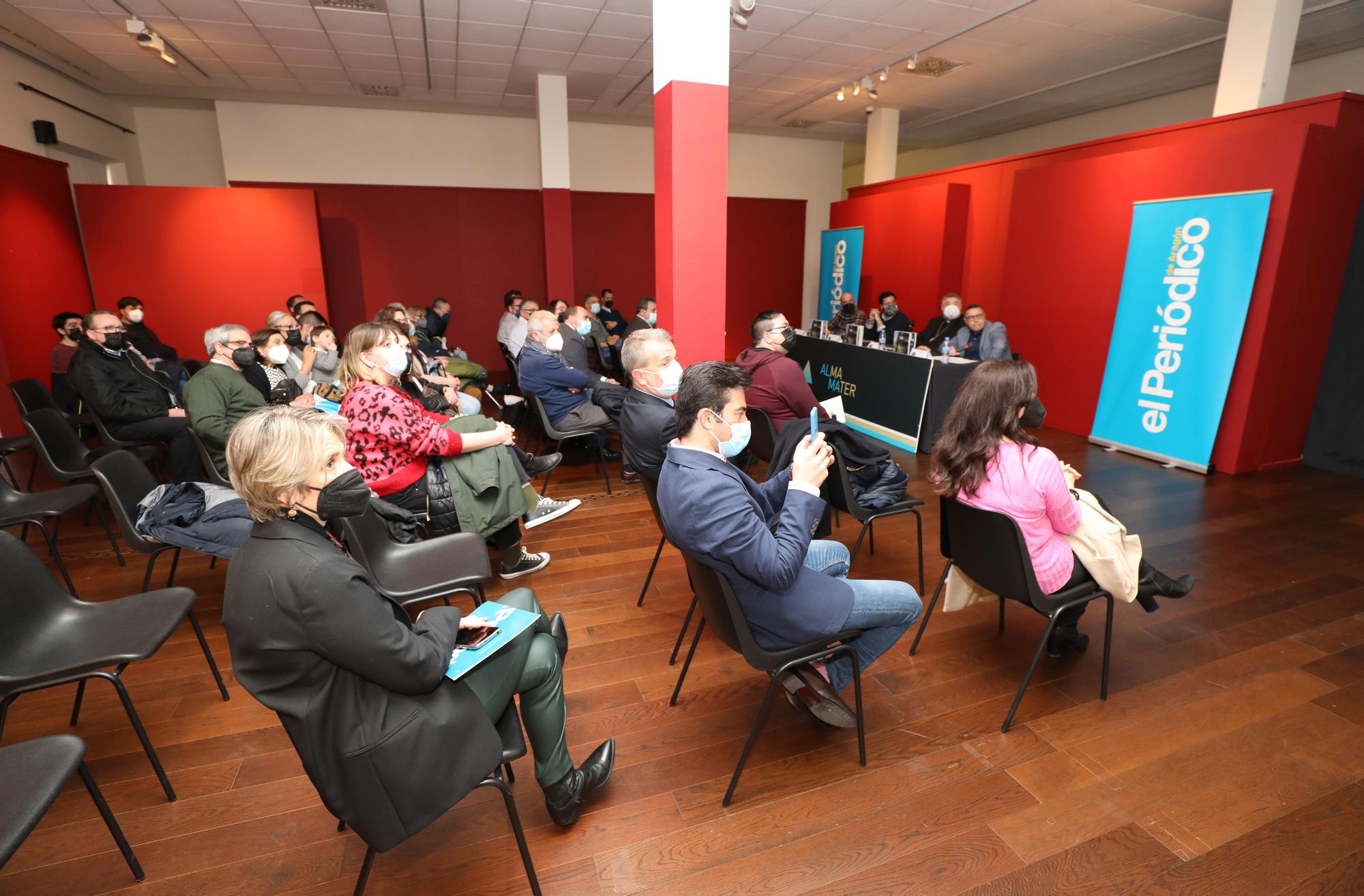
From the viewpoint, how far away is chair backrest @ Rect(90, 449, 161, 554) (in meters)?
2.64

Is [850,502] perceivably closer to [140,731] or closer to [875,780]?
[875,780]

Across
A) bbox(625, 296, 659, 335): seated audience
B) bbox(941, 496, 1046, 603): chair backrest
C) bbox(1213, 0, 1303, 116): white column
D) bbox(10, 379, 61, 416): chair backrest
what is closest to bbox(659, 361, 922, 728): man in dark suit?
bbox(941, 496, 1046, 603): chair backrest

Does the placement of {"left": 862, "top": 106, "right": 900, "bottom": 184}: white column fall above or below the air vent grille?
below

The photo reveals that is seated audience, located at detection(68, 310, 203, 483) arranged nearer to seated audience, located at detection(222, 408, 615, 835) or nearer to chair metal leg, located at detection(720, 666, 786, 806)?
seated audience, located at detection(222, 408, 615, 835)

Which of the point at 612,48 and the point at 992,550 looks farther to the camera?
the point at 612,48

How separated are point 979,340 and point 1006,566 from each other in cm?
477

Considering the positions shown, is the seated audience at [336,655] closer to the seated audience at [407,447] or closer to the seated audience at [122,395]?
the seated audience at [407,447]

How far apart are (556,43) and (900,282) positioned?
532cm

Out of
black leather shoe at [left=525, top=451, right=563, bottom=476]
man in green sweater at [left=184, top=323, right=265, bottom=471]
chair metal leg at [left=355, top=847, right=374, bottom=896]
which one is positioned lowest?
chair metal leg at [left=355, top=847, right=374, bottom=896]

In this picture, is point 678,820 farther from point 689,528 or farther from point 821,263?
point 821,263

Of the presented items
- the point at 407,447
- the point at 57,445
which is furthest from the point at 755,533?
the point at 57,445

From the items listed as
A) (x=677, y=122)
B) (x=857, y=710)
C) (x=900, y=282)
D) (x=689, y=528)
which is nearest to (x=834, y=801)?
(x=857, y=710)

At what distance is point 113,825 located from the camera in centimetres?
171

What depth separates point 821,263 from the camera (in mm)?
11086
